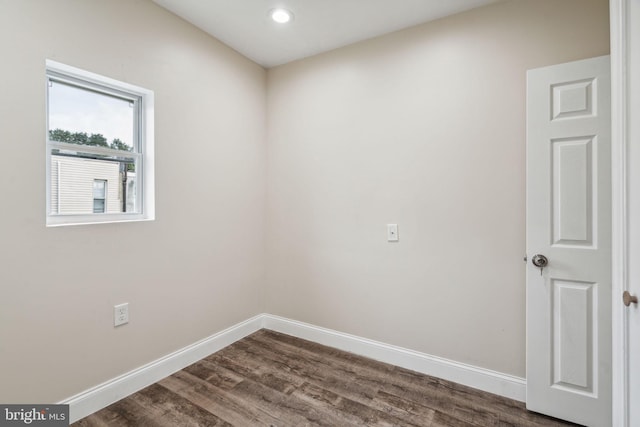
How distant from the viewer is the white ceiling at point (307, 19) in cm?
205

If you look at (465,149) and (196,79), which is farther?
(196,79)

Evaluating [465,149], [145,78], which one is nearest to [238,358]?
[145,78]

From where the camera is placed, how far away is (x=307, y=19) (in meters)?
2.21

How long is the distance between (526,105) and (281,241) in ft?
7.28

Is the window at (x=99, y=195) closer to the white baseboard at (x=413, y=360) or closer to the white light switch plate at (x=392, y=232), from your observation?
the white baseboard at (x=413, y=360)

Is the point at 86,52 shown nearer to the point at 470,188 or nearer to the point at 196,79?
the point at 196,79

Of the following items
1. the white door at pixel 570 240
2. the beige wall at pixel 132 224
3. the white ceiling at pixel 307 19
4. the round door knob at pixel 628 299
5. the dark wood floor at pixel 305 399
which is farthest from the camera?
the white ceiling at pixel 307 19

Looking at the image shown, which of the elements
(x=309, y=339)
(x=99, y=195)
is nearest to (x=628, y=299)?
(x=309, y=339)

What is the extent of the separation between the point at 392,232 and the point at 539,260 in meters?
0.95

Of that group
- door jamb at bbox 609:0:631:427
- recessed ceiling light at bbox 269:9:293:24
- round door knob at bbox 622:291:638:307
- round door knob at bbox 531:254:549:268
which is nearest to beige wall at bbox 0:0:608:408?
round door knob at bbox 531:254:549:268

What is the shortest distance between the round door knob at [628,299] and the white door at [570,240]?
0.66m

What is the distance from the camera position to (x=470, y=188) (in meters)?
2.09

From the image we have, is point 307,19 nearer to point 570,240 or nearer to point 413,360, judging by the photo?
point 570,240

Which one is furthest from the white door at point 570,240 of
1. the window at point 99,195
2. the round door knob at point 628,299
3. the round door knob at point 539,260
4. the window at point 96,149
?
the window at point 99,195
